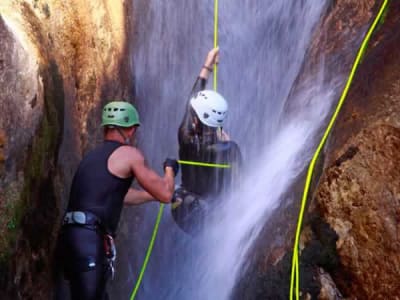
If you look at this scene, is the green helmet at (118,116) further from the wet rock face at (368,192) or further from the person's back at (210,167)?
the wet rock face at (368,192)

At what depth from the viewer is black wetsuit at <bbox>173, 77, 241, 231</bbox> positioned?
6820 millimetres

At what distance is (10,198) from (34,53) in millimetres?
1798

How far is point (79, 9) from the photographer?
27.7ft

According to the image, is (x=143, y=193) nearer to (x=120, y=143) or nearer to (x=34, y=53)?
(x=120, y=143)

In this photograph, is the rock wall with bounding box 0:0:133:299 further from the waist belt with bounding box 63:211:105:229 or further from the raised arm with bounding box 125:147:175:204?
the raised arm with bounding box 125:147:175:204

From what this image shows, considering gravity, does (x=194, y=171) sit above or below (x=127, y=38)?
below

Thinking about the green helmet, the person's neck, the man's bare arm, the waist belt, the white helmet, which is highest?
the white helmet

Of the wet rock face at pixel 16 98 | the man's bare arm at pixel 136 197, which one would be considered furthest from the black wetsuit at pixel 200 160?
the wet rock face at pixel 16 98

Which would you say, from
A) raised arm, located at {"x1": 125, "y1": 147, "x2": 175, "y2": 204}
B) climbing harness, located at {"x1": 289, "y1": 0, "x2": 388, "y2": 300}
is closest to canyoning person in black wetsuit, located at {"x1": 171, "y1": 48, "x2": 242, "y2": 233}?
climbing harness, located at {"x1": 289, "y1": 0, "x2": 388, "y2": 300}

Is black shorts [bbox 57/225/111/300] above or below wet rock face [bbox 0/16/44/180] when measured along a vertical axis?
below

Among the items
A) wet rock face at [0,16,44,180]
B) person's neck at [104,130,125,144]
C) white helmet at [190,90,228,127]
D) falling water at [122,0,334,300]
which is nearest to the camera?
wet rock face at [0,16,44,180]

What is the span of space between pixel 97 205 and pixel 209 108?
1883 millimetres

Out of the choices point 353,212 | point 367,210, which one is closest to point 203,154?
point 353,212

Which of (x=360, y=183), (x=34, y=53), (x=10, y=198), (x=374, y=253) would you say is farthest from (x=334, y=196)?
(x=34, y=53)
